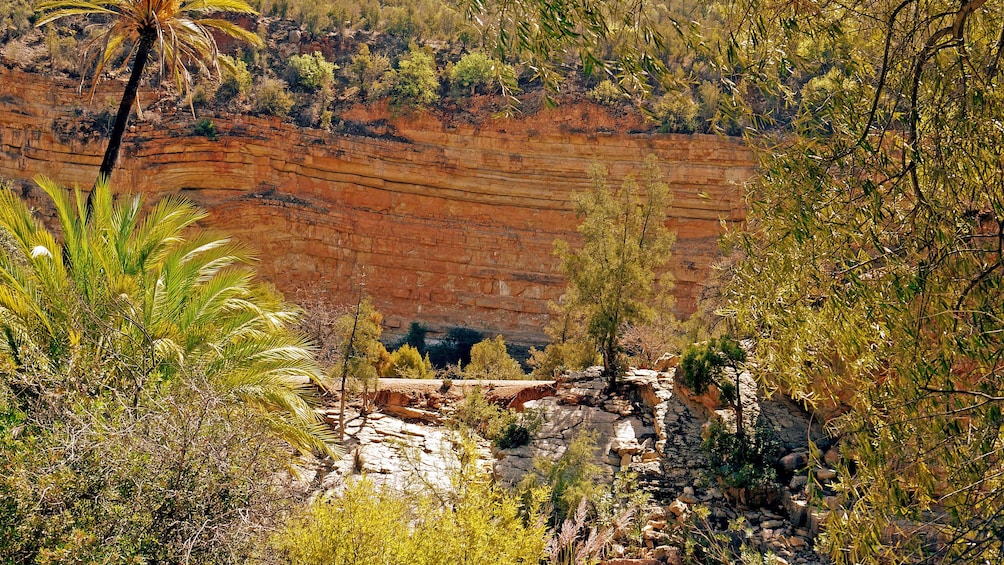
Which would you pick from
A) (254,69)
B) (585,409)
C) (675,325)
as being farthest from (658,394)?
(254,69)

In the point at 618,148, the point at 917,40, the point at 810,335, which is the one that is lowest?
the point at 810,335

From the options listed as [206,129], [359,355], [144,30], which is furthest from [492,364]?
[206,129]

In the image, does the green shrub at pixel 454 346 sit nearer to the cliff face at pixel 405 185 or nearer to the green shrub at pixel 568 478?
the cliff face at pixel 405 185

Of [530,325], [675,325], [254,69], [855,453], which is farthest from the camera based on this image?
[254,69]

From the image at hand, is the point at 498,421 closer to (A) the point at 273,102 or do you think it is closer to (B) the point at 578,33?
(B) the point at 578,33

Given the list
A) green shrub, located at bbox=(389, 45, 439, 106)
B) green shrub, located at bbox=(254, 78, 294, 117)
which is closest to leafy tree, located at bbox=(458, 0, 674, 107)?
green shrub, located at bbox=(389, 45, 439, 106)

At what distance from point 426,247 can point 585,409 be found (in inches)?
656

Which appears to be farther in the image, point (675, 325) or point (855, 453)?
point (675, 325)

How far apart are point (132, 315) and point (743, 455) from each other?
6.99m

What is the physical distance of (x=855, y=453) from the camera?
3.06 m

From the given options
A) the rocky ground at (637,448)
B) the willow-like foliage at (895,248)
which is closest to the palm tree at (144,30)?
the rocky ground at (637,448)

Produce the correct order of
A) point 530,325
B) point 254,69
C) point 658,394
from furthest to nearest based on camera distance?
point 254,69 → point 530,325 → point 658,394

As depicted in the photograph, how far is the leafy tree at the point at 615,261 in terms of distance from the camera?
14781 mm

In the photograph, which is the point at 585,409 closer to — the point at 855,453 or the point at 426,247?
the point at 855,453
